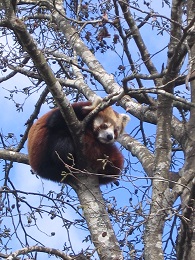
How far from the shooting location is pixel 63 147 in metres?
6.09

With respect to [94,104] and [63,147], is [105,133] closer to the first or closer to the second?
[94,104]

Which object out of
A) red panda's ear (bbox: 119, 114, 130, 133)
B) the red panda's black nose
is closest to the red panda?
the red panda's black nose

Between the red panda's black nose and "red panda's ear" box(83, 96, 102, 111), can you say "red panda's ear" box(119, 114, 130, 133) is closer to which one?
the red panda's black nose

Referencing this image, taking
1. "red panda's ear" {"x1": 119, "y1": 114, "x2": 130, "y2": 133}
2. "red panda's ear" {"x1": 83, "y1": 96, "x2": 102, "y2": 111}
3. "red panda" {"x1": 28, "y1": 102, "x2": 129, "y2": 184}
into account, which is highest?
"red panda's ear" {"x1": 119, "y1": 114, "x2": 130, "y2": 133}

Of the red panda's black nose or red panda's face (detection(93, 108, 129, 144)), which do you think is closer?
red panda's face (detection(93, 108, 129, 144))

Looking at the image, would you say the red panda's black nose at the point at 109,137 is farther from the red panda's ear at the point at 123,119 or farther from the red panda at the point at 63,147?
the red panda's ear at the point at 123,119

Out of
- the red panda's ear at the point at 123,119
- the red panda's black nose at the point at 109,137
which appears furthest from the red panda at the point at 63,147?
the red panda's ear at the point at 123,119

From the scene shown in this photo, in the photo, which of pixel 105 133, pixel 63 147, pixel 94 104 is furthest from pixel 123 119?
pixel 63 147

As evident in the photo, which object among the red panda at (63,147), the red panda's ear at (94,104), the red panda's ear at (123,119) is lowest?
the red panda at (63,147)

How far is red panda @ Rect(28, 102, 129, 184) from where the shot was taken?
6.05 meters

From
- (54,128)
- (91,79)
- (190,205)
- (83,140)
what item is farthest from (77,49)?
(190,205)

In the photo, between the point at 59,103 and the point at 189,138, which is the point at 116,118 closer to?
the point at 189,138

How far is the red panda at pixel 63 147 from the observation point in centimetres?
605

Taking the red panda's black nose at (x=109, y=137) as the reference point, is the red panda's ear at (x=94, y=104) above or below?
above
